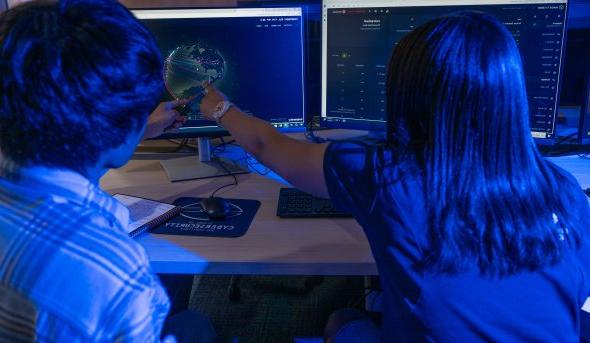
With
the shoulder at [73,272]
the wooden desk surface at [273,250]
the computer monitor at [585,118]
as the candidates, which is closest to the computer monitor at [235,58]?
the wooden desk surface at [273,250]

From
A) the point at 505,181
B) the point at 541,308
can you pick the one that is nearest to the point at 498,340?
the point at 541,308

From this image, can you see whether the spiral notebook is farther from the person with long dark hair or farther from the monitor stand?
the person with long dark hair

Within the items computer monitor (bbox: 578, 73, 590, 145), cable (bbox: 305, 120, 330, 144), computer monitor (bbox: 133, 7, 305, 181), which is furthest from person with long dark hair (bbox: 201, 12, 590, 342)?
cable (bbox: 305, 120, 330, 144)

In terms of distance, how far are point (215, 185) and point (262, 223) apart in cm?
31

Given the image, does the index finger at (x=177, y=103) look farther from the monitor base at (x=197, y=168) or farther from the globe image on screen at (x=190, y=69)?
the monitor base at (x=197, y=168)

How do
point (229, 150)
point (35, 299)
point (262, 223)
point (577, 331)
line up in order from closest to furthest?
point (35, 299)
point (577, 331)
point (262, 223)
point (229, 150)

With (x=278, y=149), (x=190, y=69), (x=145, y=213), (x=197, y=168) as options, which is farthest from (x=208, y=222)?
(x=190, y=69)

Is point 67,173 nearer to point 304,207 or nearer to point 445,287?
point 445,287

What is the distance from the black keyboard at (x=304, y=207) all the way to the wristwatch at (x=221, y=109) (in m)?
0.26

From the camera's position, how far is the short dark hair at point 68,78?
59 centimetres

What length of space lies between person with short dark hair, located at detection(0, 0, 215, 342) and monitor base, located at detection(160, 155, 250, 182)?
2.88 ft

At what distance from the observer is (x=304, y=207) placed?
4.25 ft

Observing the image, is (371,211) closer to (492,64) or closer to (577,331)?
(492,64)

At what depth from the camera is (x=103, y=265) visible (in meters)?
0.60
